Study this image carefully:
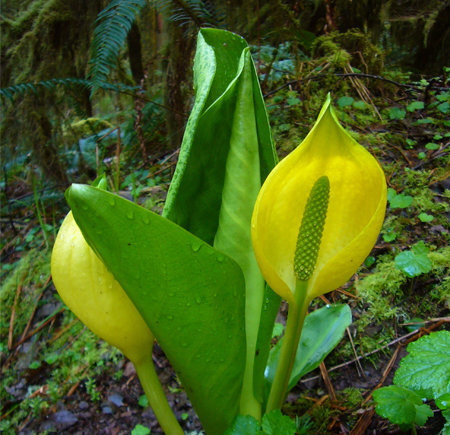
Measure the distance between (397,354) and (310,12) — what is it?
7.48 feet

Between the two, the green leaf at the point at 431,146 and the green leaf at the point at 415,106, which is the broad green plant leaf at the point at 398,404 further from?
the green leaf at the point at 415,106

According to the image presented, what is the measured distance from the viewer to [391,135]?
1.72 m

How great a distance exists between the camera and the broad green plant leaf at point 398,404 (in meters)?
0.66

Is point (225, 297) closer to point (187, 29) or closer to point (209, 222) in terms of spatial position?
point (209, 222)

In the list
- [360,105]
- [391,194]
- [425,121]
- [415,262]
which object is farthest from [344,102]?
[415,262]

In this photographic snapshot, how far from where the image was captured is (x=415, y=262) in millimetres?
1091

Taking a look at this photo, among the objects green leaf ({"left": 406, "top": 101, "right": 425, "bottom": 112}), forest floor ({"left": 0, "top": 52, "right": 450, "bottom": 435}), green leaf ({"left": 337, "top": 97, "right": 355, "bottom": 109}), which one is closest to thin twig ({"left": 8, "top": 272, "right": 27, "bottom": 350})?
forest floor ({"left": 0, "top": 52, "right": 450, "bottom": 435})

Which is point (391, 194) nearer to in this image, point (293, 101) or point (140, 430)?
point (293, 101)

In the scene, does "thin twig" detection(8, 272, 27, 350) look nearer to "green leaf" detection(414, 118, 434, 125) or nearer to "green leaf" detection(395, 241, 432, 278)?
"green leaf" detection(395, 241, 432, 278)

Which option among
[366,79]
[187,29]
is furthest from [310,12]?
[187,29]

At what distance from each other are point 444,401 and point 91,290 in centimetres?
64

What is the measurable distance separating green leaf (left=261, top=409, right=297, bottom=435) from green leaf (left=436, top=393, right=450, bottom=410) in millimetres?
250

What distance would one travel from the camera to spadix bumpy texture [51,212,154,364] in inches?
26.1

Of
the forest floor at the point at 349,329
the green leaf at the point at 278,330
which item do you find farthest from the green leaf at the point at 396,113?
the green leaf at the point at 278,330
